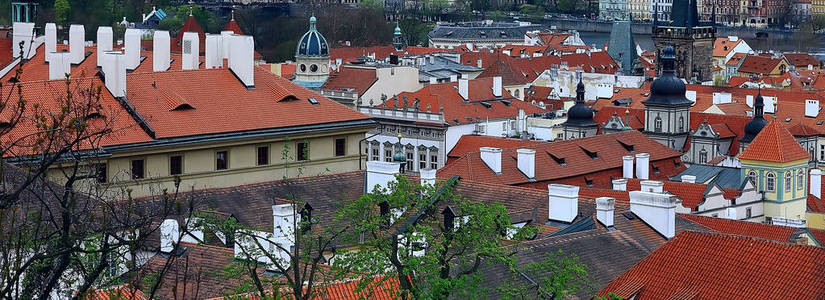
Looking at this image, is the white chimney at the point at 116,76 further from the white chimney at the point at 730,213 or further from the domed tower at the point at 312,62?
the domed tower at the point at 312,62

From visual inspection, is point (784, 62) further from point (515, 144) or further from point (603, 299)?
point (603, 299)

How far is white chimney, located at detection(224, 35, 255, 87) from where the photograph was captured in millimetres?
51906

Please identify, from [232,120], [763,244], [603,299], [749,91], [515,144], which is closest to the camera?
[603,299]

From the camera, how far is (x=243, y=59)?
5222 centimetres

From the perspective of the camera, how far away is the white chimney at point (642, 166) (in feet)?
202

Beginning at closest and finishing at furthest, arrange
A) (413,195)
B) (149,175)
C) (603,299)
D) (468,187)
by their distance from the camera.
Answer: (603,299) < (413,195) < (468,187) < (149,175)

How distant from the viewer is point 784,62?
147000mm

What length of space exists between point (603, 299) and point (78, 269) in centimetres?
727

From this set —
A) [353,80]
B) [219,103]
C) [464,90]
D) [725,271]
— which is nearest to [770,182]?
[219,103]

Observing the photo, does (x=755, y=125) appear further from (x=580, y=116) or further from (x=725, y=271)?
(x=725, y=271)

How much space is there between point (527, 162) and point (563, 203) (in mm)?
19299

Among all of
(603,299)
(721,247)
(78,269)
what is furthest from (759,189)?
(78,269)

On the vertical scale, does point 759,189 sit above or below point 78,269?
below

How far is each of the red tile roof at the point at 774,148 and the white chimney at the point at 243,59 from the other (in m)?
19.0
